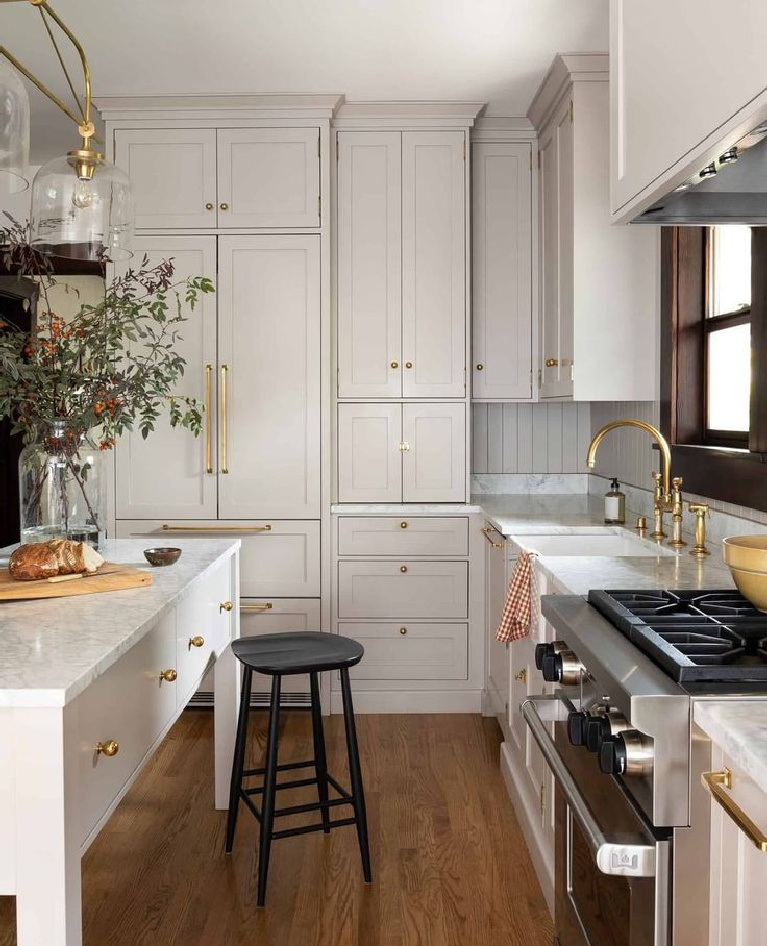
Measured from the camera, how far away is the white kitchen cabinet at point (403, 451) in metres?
4.09

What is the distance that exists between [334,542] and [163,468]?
816 millimetres

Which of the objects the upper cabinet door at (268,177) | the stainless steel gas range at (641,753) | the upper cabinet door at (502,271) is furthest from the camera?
the upper cabinet door at (502,271)

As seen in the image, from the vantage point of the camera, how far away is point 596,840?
1.34 m

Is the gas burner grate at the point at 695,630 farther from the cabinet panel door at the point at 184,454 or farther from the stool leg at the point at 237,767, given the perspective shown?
the cabinet panel door at the point at 184,454

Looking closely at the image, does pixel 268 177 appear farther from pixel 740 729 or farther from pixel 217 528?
pixel 740 729

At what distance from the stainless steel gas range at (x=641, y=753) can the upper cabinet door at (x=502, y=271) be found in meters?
2.52

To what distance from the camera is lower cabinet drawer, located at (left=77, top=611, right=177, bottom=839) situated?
148 centimetres

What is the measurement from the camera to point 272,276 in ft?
13.1

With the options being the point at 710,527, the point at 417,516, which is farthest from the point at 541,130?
the point at 710,527

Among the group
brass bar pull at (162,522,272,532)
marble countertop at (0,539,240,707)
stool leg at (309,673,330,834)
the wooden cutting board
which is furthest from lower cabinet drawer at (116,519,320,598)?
the wooden cutting board

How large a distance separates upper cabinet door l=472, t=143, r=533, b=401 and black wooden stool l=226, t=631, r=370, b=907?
1.86 metres

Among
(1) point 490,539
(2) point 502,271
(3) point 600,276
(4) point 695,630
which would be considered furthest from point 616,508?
(4) point 695,630

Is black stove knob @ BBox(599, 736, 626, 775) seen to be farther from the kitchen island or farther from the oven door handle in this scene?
the kitchen island

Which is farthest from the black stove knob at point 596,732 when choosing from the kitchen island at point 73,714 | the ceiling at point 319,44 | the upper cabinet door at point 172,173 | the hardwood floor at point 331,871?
the upper cabinet door at point 172,173
